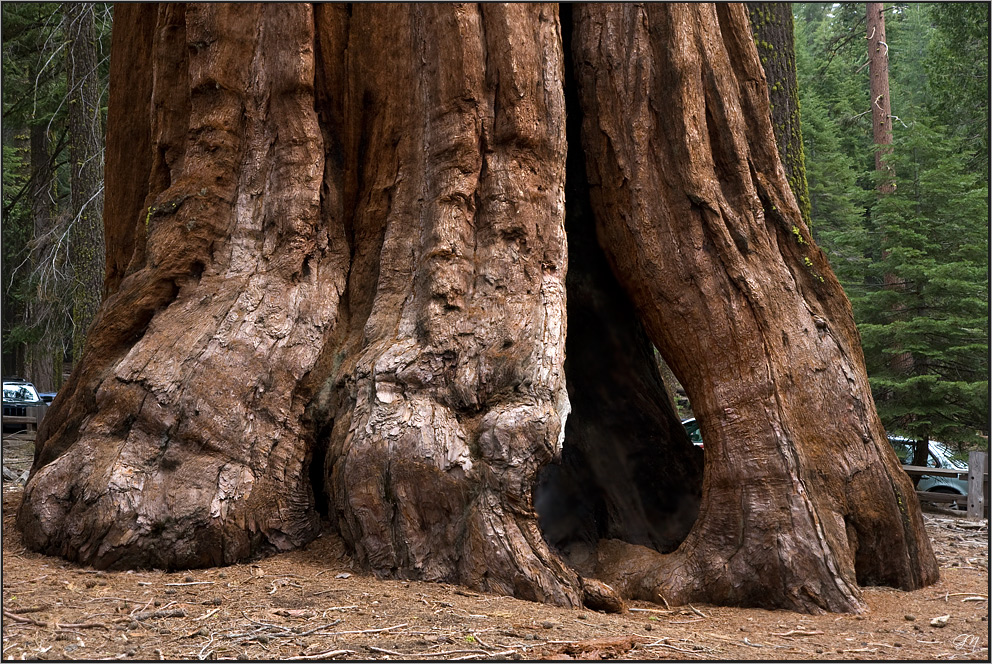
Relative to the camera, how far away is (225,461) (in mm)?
4668

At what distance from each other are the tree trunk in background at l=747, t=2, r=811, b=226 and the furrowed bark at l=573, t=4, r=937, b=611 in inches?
66.7

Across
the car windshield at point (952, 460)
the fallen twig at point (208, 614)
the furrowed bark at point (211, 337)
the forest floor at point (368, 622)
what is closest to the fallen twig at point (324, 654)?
the forest floor at point (368, 622)

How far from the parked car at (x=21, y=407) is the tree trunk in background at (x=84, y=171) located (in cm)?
244

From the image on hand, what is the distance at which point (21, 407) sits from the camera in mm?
17359

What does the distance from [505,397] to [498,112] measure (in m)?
1.97

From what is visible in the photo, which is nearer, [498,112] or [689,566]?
[689,566]

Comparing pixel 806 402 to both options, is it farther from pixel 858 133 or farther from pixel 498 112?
pixel 858 133

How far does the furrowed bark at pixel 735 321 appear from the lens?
4801 mm

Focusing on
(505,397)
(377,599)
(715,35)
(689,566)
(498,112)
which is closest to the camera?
(377,599)

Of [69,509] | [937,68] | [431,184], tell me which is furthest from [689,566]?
[937,68]

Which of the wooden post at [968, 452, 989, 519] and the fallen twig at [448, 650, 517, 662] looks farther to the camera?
the wooden post at [968, 452, 989, 519]

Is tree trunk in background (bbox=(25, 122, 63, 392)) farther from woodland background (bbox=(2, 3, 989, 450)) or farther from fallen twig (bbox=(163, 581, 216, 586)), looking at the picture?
fallen twig (bbox=(163, 581, 216, 586))

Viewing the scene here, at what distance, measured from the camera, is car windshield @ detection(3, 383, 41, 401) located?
59.2ft

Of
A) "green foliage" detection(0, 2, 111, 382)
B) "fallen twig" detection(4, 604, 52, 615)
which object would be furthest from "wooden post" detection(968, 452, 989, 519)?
"green foliage" detection(0, 2, 111, 382)
